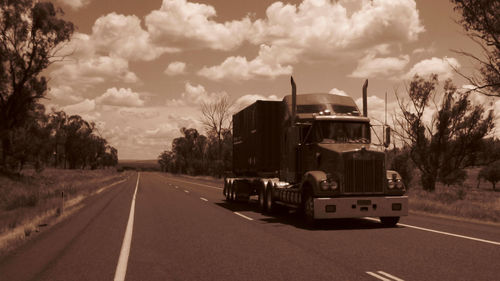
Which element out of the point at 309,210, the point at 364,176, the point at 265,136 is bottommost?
the point at 309,210

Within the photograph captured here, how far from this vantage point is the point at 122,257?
779cm

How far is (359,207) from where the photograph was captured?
11219mm

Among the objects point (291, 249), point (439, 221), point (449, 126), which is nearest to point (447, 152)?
point (449, 126)

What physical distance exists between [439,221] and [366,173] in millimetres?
3309

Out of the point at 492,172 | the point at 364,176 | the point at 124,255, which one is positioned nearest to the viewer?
the point at 124,255

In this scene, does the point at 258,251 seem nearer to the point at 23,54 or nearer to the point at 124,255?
the point at 124,255

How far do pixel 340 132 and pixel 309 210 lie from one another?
2350 millimetres

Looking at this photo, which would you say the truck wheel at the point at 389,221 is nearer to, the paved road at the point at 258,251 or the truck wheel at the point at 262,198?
the paved road at the point at 258,251

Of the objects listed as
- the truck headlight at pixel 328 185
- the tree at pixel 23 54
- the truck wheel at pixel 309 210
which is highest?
the tree at pixel 23 54

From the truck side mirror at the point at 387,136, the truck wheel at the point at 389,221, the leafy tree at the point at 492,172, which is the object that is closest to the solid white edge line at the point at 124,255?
the truck wheel at the point at 389,221

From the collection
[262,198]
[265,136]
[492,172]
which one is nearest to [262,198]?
[262,198]

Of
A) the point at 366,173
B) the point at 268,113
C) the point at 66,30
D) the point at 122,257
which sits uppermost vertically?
the point at 66,30

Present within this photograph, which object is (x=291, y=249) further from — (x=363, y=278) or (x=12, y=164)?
(x=12, y=164)

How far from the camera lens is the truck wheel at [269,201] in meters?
14.9
